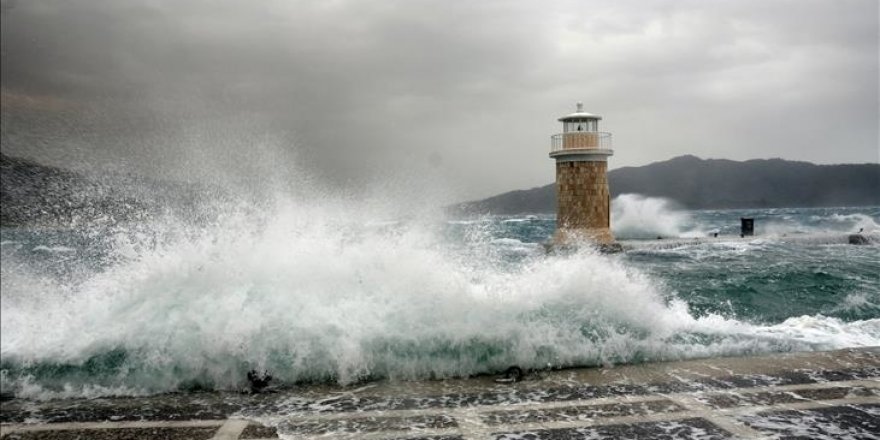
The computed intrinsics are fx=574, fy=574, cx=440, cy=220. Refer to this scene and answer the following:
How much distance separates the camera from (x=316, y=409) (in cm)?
441

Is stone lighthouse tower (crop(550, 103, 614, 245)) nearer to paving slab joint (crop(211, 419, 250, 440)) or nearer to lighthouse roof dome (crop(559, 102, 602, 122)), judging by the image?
lighthouse roof dome (crop(559, 102, 602, 122))

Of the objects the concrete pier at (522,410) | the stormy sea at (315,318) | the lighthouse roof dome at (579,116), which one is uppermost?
the lighthouse roof dome at (579,116)

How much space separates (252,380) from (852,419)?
456 centimetres

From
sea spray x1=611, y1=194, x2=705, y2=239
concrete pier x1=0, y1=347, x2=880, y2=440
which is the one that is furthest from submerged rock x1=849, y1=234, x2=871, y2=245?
concrete pier x1=0, y1=347, x2=880, y2=440

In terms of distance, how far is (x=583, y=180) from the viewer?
60.0 ft

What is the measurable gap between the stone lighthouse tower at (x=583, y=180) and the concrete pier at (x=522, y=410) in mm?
13017

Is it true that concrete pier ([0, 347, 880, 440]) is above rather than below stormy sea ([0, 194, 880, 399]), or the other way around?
below

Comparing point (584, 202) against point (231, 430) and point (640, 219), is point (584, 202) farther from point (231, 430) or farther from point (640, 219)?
point (640, 219)

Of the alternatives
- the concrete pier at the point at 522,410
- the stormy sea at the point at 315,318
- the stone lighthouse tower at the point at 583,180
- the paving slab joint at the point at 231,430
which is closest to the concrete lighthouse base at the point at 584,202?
the stone lighthouse tower at the point at 583,180

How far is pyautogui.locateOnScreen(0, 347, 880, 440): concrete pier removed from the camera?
3816 millimetres

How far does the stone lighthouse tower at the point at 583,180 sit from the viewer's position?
18.2 m

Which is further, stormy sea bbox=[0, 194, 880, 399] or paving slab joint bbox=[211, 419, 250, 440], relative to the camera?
stormy sea bbox=[0, 194, 880, 399]

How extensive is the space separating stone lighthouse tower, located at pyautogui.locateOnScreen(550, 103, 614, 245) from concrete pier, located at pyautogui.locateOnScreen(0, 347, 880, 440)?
1302 centimetres

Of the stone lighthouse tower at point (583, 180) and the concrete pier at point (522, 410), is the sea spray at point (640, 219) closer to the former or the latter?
the stone lighthouse tower at point (583, 180)
